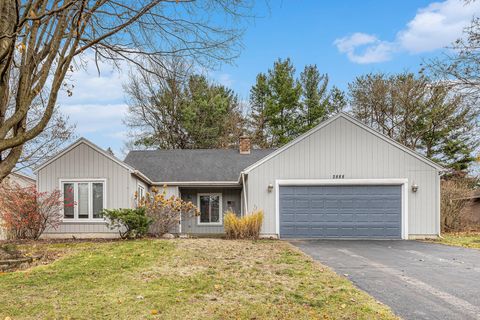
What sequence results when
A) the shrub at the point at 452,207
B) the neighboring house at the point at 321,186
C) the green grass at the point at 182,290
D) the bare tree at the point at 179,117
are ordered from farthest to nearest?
the bare tree at the point at 179,117 < the shrub at the point at 452,207 < the neighboring house at the point at 321,186 < the green grass at the point at 182,290

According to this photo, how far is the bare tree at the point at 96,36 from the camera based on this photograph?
6.40 meters

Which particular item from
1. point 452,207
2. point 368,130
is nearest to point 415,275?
point 368,130

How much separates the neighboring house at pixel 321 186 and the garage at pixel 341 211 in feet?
0.12

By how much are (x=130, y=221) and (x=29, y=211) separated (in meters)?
3.78

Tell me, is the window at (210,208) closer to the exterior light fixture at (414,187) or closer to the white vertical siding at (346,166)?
the white vertical siding at (346,166)

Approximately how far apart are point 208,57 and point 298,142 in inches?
336

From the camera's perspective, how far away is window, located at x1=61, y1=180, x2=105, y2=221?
48.0 feet

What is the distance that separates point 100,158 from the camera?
1477cm

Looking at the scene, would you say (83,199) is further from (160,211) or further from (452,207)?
(452,207)

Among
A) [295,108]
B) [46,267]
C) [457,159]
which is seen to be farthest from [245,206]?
[457,159]

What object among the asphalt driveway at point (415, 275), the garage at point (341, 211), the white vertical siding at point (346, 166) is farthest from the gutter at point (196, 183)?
the asphalt driveway at point (415, 275)

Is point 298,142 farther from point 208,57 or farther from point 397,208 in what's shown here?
point 208,57

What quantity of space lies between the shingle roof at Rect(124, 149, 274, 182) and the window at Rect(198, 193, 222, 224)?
1.18 m

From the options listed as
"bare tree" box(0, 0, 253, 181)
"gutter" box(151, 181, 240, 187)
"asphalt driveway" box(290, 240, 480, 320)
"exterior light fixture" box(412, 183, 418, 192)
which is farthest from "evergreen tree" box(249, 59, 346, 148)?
"bare tree" box(0, 0, 253, 181)
